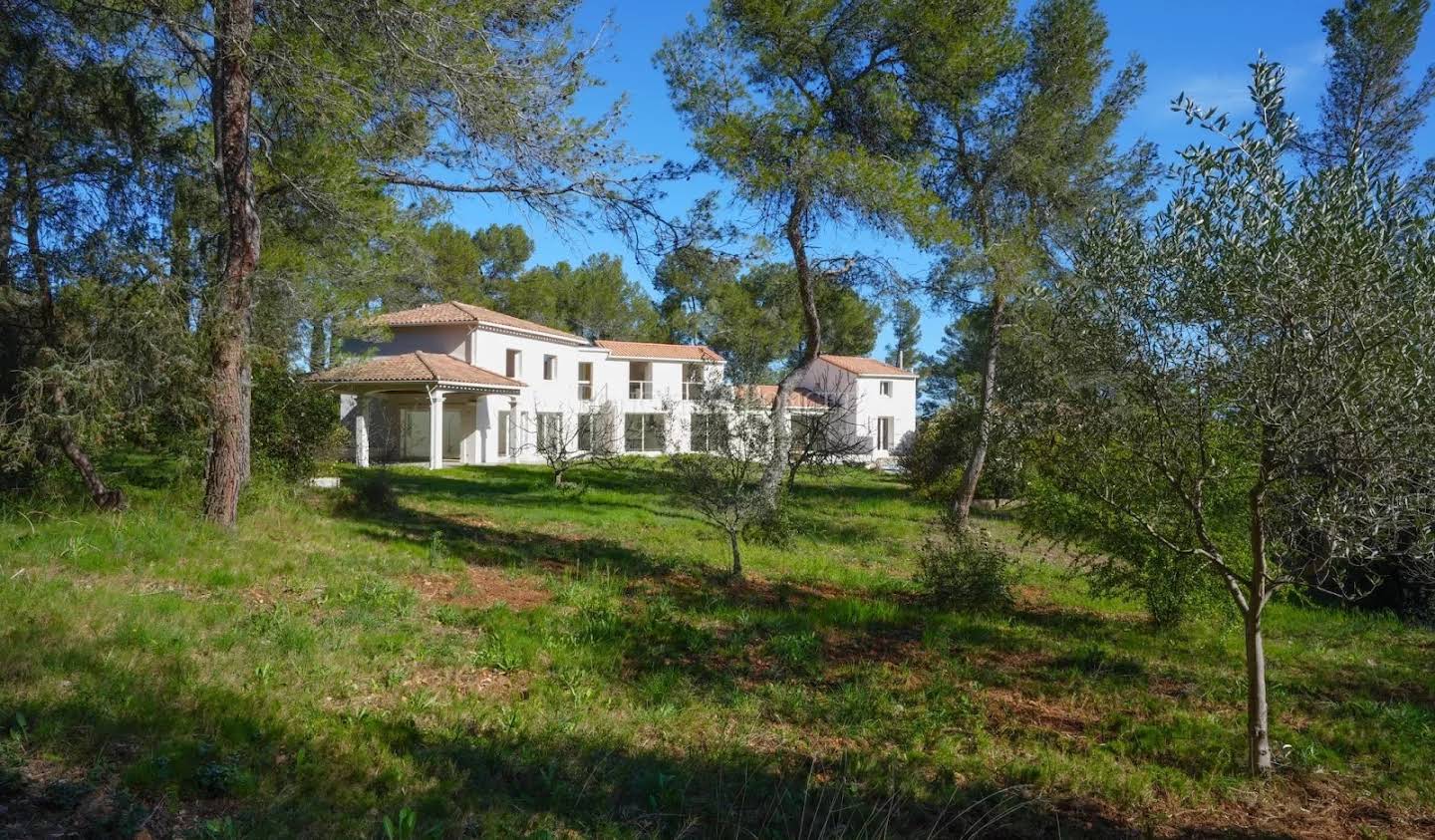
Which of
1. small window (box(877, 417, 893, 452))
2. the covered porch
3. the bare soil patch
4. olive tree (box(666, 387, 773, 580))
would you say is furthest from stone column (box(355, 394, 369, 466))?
small window (box(877, 417, 893, 452))

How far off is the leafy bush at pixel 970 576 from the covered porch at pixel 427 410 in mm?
18207

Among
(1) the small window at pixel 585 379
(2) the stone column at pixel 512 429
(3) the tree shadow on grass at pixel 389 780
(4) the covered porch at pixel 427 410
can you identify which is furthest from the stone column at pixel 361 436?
(3) the tree shadow on grass at pixel 389 780

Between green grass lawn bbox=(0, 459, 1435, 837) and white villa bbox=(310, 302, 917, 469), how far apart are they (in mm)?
11969

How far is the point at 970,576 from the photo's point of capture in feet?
33.2

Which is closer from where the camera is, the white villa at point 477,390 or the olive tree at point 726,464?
the olive tree at point 726,464

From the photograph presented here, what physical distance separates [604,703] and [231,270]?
637 cm

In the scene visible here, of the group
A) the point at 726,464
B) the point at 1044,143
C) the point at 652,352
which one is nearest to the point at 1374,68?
the point at 1044,143

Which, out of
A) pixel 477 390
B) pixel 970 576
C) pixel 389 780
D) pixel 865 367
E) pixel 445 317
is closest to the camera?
pixel 389 780

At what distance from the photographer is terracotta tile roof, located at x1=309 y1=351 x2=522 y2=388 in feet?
87.8

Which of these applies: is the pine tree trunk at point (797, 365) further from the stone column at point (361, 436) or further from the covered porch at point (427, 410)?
the stone column at point (361, 436)

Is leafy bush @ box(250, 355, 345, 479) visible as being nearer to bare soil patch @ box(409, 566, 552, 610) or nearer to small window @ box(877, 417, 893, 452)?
bare soil patch @ box(409, 566, 552, 610)

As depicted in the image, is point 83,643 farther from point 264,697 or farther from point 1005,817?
point 1005,817

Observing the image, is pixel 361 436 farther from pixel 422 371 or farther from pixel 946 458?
pixel 946 458

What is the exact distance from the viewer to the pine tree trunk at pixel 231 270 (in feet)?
30.5
